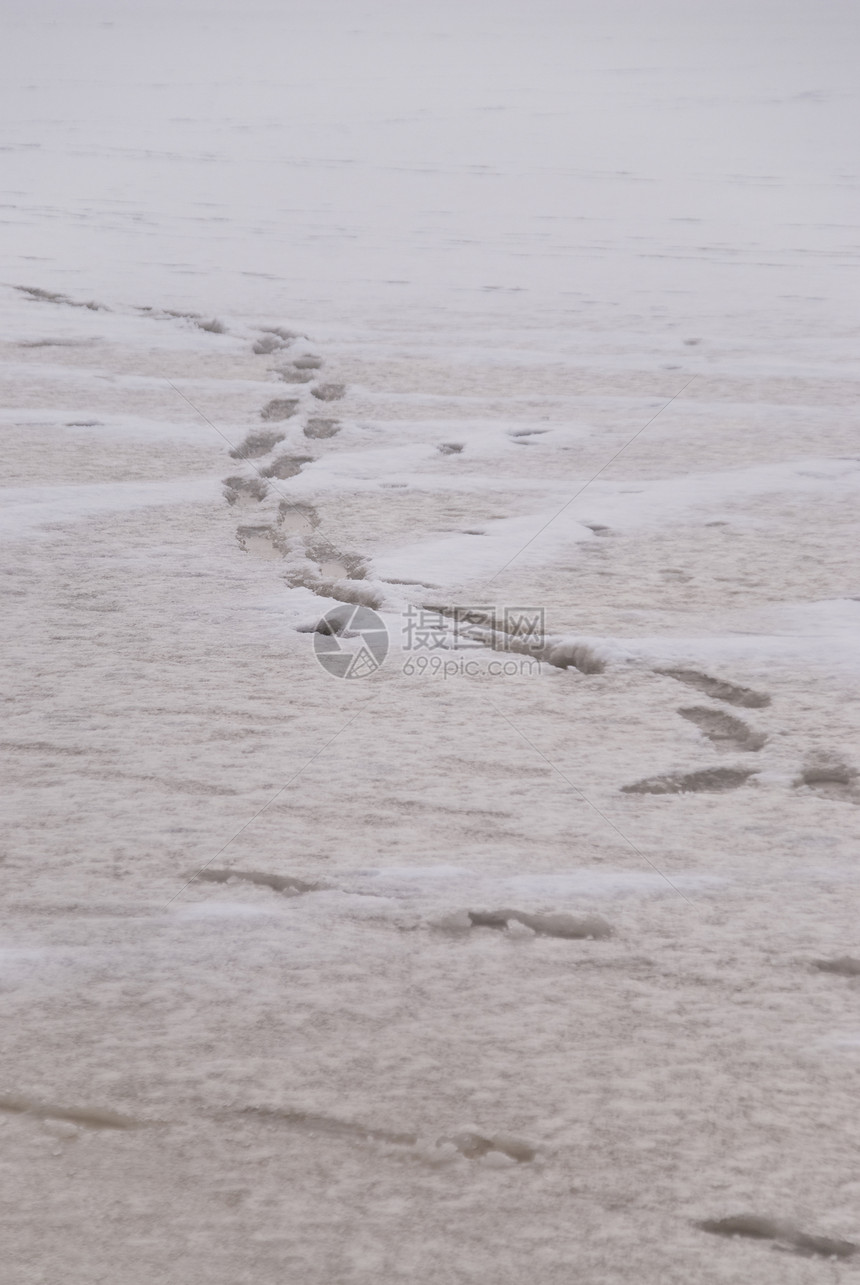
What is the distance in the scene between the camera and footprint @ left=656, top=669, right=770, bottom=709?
4.87ft

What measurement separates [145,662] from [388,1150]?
86cm

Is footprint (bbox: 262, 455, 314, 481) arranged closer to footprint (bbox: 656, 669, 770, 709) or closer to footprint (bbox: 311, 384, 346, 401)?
footprint (bbox: 311, 384, 346, 401)

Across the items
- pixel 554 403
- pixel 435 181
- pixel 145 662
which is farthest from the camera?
pixel 435 181

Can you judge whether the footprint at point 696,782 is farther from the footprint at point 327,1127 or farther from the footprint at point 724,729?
the footprint at point 327,1127

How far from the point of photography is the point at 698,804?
1304 mm

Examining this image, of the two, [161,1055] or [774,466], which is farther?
[774,466]

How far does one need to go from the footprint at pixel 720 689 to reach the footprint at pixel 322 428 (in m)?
1.11

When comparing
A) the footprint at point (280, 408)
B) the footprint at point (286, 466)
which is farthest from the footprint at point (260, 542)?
the footprint at point (280, 408)

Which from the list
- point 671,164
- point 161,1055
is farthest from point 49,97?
point 161,1055

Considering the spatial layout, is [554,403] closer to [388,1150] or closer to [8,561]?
[8,561]

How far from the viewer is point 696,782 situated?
1.34 meters

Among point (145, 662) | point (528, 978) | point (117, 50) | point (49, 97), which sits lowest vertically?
point (528, 978)

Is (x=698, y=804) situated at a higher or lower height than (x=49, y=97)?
lower

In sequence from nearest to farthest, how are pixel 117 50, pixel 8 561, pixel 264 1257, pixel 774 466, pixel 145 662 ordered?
pixel 264 1257, pixel 145 662, pixel 8 561, pixel 774 466, pixel 117 50
